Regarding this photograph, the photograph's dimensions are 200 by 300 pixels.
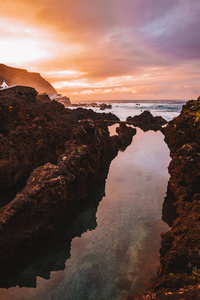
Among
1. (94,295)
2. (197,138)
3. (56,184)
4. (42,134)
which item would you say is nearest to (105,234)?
(94,295)

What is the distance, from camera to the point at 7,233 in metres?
5.94

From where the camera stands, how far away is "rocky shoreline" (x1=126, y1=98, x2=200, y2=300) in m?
3.59

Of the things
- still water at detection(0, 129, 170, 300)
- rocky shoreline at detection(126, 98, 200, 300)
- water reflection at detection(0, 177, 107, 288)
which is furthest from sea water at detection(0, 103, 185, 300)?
rocky shoreline at detection(126, 98, 200, 300)

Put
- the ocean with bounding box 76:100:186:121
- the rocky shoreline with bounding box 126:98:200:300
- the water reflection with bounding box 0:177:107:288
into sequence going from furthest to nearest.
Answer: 1. the ocean with bounding box 76:100:186:121
2. the water reflection with bounding box 0:177:107:288
3. the rocky shoreline with bounding box 126:98:200:300

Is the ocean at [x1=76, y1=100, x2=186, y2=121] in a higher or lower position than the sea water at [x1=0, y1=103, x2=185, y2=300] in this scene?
higher

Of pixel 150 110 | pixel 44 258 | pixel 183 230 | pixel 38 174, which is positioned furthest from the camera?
pixel 150 110

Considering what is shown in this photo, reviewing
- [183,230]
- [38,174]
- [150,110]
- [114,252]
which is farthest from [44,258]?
[150,110]

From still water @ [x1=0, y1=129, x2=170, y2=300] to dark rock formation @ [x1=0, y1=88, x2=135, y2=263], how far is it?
4.55 ft

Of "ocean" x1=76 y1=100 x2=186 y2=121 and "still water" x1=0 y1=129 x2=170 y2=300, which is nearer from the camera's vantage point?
"still water" x1=0 y1=129 x2=170 y2=300

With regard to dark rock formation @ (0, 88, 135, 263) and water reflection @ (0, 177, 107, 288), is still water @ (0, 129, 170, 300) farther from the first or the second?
dark rock formation @ (0, 88, 135, 263)

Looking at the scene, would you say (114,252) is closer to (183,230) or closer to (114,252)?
(114,252)

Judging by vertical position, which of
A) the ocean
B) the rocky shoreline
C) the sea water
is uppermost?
the ocean

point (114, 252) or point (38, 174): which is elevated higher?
point (38, 174)

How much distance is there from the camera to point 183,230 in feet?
17.6
